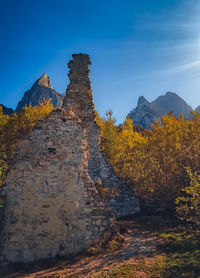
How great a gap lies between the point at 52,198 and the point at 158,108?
126651 mm

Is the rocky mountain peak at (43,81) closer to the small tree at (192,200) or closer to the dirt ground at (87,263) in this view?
the dirt ground at (87,263)

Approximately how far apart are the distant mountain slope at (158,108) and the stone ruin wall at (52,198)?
90.1 meters

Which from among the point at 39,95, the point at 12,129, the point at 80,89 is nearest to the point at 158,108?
the point at 39,95

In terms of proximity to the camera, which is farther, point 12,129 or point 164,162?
point 12,129

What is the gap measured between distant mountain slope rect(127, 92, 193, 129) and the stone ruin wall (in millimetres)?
90074

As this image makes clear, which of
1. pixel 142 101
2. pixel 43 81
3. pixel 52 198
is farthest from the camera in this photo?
pixel 142 101

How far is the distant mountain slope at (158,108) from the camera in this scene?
318 ft

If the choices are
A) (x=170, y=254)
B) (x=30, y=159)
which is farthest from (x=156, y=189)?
(x=30, y=159)

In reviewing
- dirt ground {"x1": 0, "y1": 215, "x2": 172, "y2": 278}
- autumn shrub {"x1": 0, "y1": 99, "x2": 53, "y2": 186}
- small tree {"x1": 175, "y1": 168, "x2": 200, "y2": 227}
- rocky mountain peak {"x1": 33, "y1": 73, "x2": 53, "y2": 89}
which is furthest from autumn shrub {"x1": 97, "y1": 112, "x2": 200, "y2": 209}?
rocky mountain peak {"x1": 33, "y1": 73, "x2": 53, "y2": 89}

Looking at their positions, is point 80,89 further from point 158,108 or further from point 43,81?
point 158,108

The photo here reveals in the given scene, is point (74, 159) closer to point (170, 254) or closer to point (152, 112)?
point (170, 254)

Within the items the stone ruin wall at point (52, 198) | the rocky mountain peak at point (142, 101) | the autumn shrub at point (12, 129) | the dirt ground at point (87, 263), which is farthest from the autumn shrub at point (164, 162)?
the rocky mountain peak at point (142, 101)

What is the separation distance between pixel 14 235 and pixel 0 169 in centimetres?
948

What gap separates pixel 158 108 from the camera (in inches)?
4774
